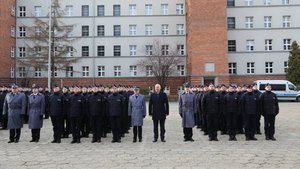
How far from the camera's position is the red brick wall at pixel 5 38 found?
53094 mm

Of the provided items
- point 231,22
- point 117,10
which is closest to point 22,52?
point 117,10

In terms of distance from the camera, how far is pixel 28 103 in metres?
14.9

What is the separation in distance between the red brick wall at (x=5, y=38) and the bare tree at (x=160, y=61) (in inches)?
743

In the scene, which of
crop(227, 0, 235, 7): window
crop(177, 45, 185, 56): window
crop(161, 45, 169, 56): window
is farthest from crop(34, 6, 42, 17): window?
crop(227, 0, 235, 7): window

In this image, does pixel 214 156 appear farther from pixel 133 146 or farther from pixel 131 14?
pixel 131 14

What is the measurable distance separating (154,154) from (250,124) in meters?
5.20

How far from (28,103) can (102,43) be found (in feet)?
140

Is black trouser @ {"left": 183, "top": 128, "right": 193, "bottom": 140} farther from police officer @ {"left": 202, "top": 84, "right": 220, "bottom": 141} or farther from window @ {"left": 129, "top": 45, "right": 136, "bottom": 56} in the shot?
window @ {"left": 129, "top": 45, "right": 136, "bottom": 56}

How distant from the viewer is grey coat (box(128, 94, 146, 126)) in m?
14.4

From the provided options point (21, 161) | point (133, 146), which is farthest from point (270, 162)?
point (21, 161)

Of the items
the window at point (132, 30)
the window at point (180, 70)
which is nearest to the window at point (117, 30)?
the window at point (132, 30)

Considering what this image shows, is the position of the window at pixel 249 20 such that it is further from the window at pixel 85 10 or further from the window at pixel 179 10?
the window at pixel 85 10

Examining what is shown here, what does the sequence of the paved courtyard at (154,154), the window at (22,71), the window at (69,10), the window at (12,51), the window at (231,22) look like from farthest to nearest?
the window at (69,10), the window at (22,71), the window at (12,51), the window at (231,22), the paved courtyard at (154,154)

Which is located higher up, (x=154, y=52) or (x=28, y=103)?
(x=154, y=52)
